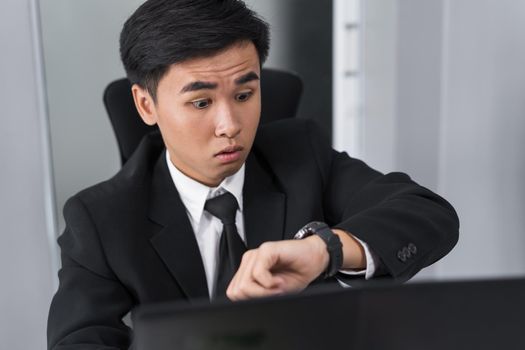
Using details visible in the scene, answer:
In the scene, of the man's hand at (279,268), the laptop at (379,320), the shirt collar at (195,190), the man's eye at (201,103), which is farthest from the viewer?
the shirt collar at (195,190)

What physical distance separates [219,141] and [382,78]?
1534 millimetres

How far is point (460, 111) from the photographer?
2555mm

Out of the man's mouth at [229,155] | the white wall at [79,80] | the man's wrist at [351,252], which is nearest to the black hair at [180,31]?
the man's mouth at [229,155]

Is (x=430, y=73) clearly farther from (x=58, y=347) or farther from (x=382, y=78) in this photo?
(x=58, y=347)

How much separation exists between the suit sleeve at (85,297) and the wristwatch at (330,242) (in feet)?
1.14

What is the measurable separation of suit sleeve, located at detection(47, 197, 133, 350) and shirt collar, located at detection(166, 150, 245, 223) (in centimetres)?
19

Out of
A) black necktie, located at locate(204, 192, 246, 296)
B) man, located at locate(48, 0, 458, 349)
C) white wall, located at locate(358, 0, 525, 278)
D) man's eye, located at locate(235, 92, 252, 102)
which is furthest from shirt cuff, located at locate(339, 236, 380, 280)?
white wall, located at locate(358, 0, 525, 278)

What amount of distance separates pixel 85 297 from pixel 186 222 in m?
0.24

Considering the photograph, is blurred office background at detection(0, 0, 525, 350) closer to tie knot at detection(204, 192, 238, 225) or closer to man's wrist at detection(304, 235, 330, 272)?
tie knot at detection(204, 192, 238, 225)

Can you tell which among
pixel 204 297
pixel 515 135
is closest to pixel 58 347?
pixel 204 297

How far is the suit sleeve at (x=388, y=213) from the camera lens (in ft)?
3.78

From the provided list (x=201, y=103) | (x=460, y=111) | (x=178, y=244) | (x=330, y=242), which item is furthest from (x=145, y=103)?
(x=460, y=111)

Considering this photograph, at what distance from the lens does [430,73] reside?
2602mm

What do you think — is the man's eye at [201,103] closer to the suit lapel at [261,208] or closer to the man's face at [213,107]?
the man's face at [213,107]
